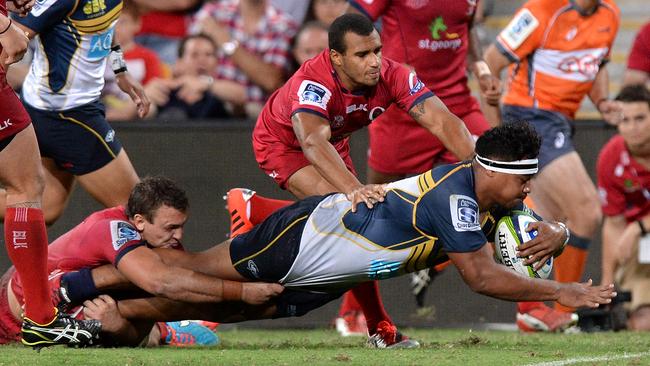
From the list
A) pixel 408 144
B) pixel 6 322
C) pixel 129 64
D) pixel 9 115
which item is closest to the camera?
pixel 9 115

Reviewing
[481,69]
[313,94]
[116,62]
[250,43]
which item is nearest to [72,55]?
[116,62]

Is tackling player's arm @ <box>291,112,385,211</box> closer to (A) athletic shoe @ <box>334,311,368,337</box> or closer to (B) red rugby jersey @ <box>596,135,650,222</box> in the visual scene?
(A) athletic shoe @ <box>334,311,368,337</box>

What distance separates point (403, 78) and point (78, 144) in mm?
2147

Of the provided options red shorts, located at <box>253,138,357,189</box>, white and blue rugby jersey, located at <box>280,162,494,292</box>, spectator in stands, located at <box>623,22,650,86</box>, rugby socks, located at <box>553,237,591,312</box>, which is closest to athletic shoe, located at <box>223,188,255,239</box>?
red shorts, located at <box>253,138,357,189</box>

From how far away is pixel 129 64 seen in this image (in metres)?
12.3

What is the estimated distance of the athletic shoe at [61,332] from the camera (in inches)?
261

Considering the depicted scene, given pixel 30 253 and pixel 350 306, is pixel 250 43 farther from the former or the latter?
pixel 30 253

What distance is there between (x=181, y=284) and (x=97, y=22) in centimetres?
204

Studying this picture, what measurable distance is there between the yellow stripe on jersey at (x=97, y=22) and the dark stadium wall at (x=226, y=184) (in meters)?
2.26

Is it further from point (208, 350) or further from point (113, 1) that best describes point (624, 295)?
point (113, 1)

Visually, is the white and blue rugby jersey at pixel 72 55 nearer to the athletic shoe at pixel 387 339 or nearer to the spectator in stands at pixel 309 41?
the athletic shoe at pixel 387 339

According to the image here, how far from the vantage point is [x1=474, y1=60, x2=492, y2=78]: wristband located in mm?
8680

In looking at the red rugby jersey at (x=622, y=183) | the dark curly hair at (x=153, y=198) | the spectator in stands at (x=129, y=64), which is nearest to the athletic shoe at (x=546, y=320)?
the red rugby jersey at (x=622, y=183)

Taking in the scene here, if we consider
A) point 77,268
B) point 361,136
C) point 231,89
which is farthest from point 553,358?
point 231,89
